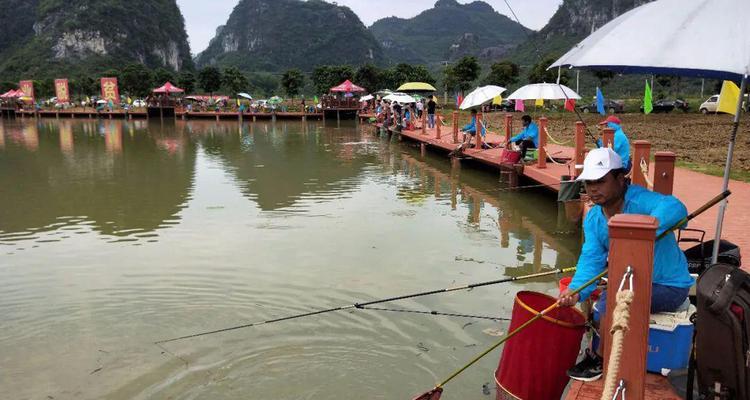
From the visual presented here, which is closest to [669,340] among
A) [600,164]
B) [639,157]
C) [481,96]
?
[600,164]

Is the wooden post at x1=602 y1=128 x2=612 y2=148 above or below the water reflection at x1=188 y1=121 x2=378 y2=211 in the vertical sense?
above

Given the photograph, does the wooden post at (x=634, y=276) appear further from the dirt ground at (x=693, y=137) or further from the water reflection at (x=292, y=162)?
the dirt ground at (x=693, y=137)

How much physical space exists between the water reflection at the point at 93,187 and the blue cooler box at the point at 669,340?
7546mm

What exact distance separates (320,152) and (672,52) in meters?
18.1

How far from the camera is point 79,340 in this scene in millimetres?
5180

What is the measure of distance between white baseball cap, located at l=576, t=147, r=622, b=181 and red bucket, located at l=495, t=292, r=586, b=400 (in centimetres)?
75

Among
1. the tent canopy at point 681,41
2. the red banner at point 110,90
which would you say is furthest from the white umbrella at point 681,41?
the red banner at point 110,90

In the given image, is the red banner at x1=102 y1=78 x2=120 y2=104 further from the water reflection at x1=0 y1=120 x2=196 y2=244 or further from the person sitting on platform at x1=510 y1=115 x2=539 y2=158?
the person sitting on platform at x1=510 y1=115 x2=539 y2=158

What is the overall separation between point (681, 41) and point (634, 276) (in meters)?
1.29

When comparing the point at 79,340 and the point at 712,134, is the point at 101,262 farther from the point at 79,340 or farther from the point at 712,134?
the point at 712,134

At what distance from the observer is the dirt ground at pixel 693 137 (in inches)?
493

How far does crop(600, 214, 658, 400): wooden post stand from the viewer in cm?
215

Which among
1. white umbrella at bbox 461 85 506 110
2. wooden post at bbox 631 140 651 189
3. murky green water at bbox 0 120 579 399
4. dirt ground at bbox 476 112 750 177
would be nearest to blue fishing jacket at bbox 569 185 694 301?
murky green water at bbox 0 120 579 399

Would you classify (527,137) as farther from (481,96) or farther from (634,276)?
(634,276)
